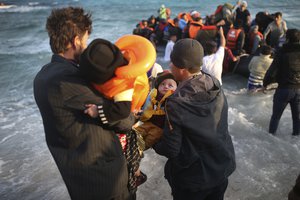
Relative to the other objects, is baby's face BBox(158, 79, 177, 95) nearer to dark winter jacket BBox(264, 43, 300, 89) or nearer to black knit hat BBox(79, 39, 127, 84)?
black knit hat BBox(79, 39, 127, 84)

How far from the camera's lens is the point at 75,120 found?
5.03ft

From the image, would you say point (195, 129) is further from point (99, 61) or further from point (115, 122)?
point (99, 61)

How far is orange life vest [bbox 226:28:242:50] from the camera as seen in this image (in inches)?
288

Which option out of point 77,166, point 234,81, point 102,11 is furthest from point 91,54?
point 102,11

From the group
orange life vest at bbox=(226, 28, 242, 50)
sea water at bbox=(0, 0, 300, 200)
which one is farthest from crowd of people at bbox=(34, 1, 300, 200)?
orange life vest at bbox=(226, 28, 242, 50)

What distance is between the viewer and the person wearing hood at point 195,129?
180cm

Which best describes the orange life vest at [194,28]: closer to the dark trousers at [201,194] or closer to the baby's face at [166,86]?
the baby's face at [166,86]

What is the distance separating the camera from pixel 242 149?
4332mm

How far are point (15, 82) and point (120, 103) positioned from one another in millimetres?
7848

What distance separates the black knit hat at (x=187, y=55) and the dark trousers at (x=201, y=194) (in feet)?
3.06

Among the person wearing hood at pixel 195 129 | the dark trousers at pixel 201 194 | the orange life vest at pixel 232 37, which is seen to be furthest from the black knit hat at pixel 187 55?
the orange life vest at pixel 232 37

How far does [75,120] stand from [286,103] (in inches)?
143

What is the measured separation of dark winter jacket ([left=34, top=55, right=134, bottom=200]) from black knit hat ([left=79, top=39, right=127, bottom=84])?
0.11m

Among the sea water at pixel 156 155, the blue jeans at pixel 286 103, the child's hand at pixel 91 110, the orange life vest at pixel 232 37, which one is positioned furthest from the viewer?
the orange life vest at pixel 232 37
